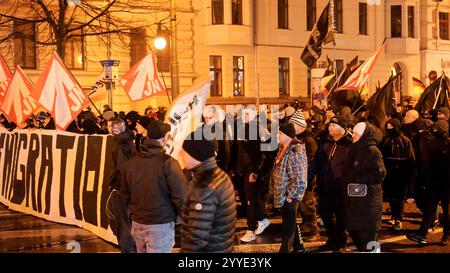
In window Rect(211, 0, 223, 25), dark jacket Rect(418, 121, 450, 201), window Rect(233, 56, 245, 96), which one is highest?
window Rect(211, 0, 223, 25)

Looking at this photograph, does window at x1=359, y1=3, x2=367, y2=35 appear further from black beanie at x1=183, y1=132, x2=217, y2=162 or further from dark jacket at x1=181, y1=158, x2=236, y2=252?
dark jacket at x1=181, y1=158, x2=236, y2=252

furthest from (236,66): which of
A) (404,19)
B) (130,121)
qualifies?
(130,121)

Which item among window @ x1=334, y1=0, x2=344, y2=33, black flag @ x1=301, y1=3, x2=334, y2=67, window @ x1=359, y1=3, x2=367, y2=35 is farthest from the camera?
window @ x1=359, y1=3, x2=367, y2=35

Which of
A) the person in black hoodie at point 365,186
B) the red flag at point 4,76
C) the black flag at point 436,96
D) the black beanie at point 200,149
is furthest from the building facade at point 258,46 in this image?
the black beanie at point 200,149

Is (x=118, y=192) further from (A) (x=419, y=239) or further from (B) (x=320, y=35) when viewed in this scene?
(B) (x=320, y=35)

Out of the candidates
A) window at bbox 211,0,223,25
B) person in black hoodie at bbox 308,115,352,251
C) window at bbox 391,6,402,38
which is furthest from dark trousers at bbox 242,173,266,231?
window at bbox 391,6,402,38

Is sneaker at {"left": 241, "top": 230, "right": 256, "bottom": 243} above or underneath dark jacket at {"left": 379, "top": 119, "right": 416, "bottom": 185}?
underneath

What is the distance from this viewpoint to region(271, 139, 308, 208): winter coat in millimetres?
7418

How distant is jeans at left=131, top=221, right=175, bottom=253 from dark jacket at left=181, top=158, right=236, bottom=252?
3.72 ft

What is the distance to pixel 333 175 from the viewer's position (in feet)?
26.1

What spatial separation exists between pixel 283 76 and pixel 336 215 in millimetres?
24057

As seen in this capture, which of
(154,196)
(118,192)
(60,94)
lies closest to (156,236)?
(154,196)

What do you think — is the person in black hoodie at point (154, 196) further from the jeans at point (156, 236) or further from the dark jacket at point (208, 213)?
the dark jacket at point (208, 213)

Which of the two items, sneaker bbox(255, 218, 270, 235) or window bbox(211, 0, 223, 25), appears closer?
sneaker bbox(255, 218, 270, 235)
